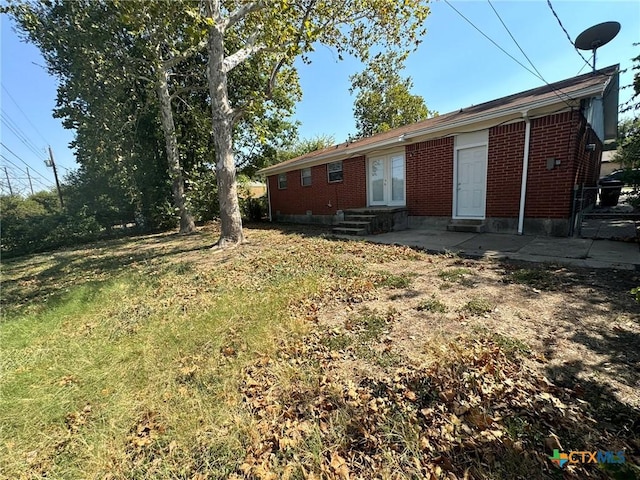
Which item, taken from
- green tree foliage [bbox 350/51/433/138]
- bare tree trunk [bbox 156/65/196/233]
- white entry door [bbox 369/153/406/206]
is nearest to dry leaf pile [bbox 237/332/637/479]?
white entry door [bbox 369/153/406/206]

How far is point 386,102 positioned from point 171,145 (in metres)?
21.2

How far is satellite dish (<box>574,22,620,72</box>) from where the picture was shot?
24.4ft

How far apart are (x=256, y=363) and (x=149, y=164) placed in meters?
13.6

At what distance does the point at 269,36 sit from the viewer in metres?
6.95

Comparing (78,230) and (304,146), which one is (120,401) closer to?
(78,230)

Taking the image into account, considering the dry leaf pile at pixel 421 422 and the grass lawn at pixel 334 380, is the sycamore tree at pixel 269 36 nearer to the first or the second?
the grass lawn at pixel 334 380

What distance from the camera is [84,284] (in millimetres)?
5453

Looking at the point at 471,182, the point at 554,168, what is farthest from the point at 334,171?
the point at 554,168

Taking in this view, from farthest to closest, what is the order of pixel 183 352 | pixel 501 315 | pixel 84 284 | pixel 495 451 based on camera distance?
pixel 84 284 → pixel 501 315 → pixel 183 352 → pixel 495 451

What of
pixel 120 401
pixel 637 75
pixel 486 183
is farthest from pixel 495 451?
pixel 637 75

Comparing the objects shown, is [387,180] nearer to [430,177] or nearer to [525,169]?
[430,177]

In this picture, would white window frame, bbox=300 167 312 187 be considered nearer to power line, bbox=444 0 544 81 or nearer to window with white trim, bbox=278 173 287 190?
window with white trim, bbox=278 173 287 190

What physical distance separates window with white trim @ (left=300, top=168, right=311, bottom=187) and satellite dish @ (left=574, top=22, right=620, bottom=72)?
960 cm

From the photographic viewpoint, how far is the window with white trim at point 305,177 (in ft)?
43.8
